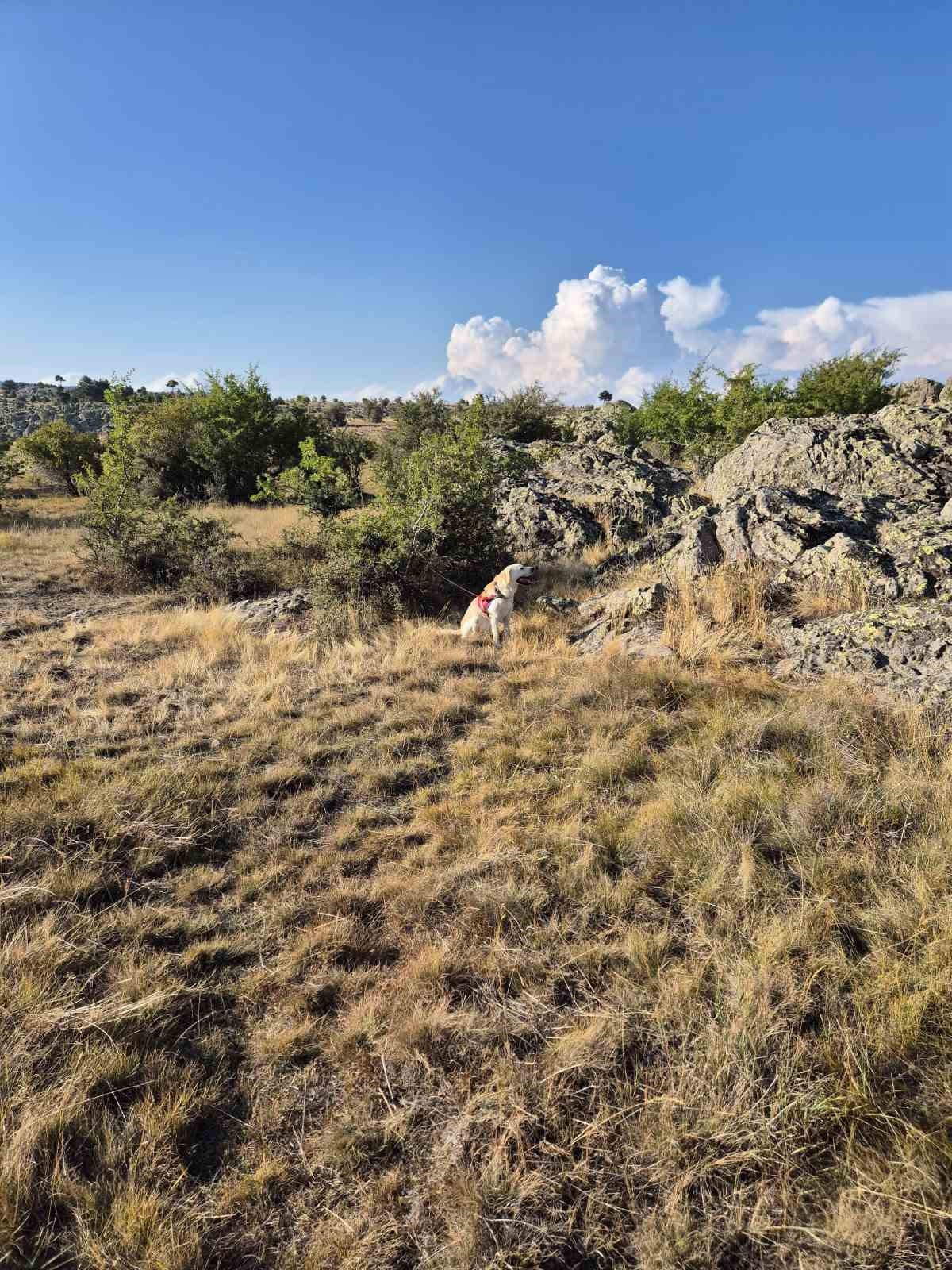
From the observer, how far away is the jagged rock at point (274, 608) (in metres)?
7.54

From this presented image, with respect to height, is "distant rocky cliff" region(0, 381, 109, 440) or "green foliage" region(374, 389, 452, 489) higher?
"distant rocky cliff" region(0, 381, 109, 440)

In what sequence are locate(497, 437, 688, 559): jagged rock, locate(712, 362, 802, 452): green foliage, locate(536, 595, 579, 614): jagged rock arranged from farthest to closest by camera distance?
1. locate(712, 362, 802, 452): green foliage
2. locate(497, 437, 688, 559): jagged rock
3. locate(536, 595, 579, 614): jagged rock

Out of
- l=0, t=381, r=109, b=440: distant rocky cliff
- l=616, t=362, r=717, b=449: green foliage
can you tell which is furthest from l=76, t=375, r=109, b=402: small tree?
l=616, t=362, r=717, b=449: green foliage

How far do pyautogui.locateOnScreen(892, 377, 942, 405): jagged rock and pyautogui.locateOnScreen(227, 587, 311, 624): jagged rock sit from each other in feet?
78.6

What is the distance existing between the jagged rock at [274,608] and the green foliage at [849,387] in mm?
17160

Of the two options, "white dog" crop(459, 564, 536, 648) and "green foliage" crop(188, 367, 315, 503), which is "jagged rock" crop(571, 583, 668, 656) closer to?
"white dog" crop(459, 564, 536, 648)

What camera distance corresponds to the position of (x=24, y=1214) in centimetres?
155

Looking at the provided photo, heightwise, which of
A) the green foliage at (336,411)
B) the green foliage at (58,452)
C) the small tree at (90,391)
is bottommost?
the green foliage at (58,452)

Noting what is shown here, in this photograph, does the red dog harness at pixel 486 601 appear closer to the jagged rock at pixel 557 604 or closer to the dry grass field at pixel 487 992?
the jagged rock at pixel 557 604

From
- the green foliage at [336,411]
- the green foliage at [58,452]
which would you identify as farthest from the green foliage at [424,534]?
the green foliage at [336,411]

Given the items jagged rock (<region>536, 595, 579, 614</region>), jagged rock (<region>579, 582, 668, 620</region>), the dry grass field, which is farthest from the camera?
jagged rock (<region>536, 595, 579, 614</region>)

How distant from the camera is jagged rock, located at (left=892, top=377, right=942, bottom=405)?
72.4ft

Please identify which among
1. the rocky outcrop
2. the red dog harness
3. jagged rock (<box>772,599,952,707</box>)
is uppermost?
the rocky outcrop

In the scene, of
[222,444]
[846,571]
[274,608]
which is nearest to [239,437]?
[222,444]
